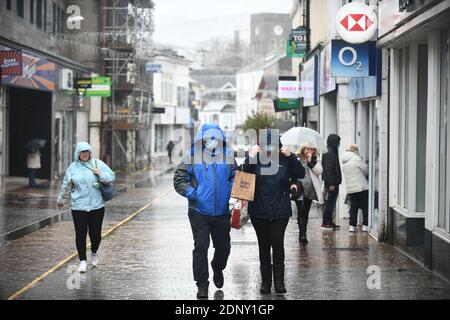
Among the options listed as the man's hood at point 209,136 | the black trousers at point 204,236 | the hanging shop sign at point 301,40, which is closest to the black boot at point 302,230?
the black trousers at point 204,236

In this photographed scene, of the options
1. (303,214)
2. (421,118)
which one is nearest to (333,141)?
(303,214)

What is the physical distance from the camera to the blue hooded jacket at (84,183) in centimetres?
1144

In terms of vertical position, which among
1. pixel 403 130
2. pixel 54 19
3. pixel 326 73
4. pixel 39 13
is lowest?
pixel 403 130

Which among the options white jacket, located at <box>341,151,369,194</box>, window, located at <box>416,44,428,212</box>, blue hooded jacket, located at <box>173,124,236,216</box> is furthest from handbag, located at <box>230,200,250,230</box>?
white jacket, located at <box>341,151,369,194</box>

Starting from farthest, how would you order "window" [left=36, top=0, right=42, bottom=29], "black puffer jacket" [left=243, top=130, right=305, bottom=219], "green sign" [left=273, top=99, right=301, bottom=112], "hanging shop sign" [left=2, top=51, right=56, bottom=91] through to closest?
1. "green sign" [left=273, top=99, right=301, bottom=112]
2. "window" [left=36, top=0, right=42, bottom=29]
3. "hanging shop sign" [left=2, top=51, right=56, bottom=91]
4. "black puffer jacket" [left=243, top=130, right=305, bottom=219]

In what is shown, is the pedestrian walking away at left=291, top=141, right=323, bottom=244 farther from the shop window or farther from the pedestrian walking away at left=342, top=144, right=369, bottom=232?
the shop window

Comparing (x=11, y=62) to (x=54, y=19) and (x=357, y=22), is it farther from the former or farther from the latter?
(x=357, y=22)

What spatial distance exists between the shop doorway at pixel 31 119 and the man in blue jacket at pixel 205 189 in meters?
24.6

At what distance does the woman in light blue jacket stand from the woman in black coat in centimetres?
244

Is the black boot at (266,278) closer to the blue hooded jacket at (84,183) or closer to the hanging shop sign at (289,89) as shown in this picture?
the blue hooded jacket at (84,183)

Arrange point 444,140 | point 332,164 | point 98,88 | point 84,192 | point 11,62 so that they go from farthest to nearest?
point 98,88, point 11,62, point 332,164, point 84,192, point 444,140

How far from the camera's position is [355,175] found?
16.4m

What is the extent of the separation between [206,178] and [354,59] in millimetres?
6481

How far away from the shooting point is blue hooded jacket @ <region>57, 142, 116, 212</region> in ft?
37.5
